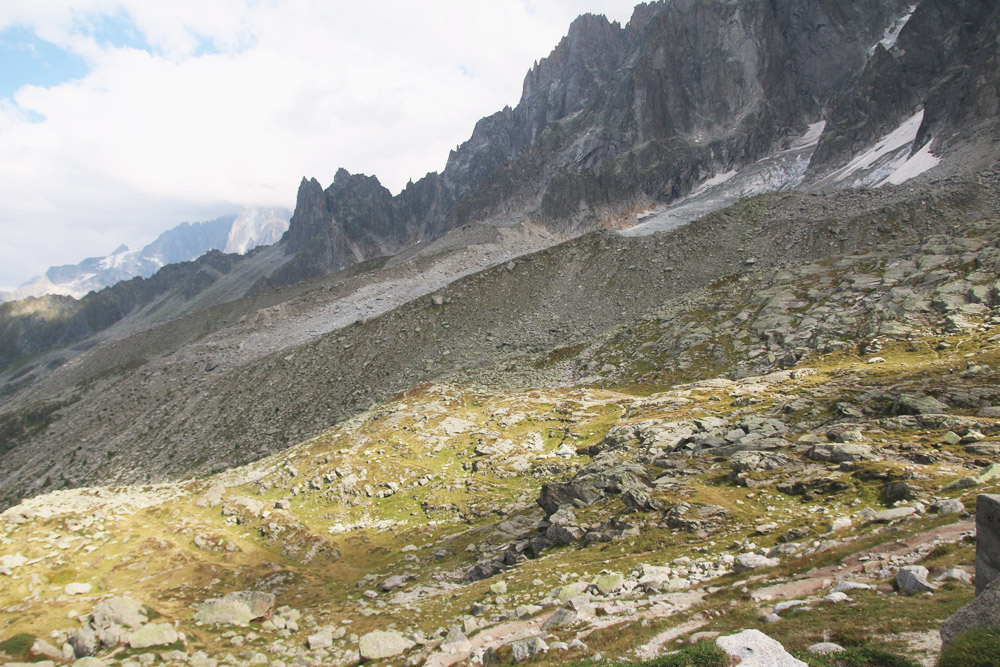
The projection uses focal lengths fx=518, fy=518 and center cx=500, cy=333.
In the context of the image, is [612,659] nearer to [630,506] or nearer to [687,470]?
[630,506]

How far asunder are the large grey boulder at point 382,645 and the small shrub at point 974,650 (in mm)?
14605

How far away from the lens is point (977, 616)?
27.7 ft

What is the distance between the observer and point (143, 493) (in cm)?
3753

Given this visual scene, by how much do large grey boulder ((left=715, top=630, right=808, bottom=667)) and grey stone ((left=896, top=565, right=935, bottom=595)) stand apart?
14.8ft

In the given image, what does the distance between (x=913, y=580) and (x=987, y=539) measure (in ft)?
7.97

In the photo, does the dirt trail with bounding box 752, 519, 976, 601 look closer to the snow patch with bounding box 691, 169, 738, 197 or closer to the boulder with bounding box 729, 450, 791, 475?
the boulder with bounding box 729, 450, 791, 475

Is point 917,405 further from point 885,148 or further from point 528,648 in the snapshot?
point 885,148

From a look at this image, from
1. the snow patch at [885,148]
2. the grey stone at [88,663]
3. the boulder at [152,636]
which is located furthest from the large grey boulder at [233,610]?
the snow patch at [885,148]

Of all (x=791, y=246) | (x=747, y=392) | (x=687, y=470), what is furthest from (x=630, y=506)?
(x=791, y=246)

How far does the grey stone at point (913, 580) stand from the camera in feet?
39.3

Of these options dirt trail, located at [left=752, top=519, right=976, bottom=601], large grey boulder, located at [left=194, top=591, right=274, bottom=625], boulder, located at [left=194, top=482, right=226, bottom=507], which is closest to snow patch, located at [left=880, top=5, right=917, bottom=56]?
dirt trail, located at [left=752, top=519, right=976, bottom=601]

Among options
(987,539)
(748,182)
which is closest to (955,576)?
(987,539)

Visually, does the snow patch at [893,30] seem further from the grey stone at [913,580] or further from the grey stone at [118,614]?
the grey stone at [118,614]

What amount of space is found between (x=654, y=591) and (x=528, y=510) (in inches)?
581
